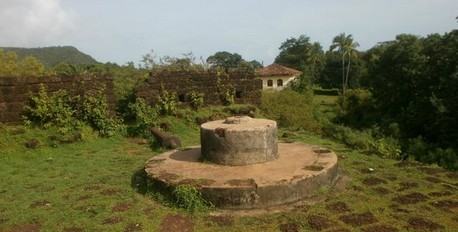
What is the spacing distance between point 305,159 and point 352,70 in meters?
43.2

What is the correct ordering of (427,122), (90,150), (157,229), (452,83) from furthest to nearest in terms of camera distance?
(427,122) → (452,83) → (90,150) → (157,229)

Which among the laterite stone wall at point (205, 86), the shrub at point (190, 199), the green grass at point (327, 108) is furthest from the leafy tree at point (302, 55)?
the shrub at point (190, 199)

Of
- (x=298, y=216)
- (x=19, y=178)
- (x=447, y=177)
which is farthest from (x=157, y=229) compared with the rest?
(x=447, y=177)

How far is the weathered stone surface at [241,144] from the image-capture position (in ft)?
19.6

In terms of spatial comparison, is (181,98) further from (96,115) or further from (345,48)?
(345,48)

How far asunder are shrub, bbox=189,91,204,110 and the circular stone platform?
4.65m

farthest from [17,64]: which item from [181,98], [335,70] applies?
[335,70]

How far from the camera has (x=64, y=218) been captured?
4.84 metres

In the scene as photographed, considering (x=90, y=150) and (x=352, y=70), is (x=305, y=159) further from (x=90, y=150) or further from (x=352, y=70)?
(x=352, y=70)

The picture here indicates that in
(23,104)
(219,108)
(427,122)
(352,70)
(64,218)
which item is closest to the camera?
(64,218)

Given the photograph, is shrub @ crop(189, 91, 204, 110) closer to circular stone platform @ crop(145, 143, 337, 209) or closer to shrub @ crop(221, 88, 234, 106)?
shrub @ crop(221, 88, 234, 106)

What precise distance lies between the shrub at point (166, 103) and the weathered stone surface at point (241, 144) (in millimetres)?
4621

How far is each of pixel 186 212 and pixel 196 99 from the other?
21.5ft

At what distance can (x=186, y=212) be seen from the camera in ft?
16.2
